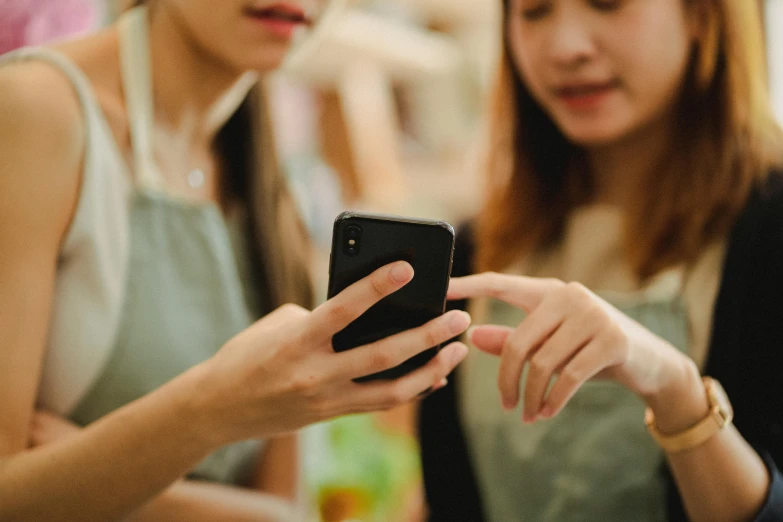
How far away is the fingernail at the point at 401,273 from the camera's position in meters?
0.42

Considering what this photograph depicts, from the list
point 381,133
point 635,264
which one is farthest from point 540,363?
point 381,133

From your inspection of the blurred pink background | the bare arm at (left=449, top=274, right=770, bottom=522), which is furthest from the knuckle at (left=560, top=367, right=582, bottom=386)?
the blurred pink background

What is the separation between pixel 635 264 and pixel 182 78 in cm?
61

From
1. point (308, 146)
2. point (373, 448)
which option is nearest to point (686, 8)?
point (373, 448)

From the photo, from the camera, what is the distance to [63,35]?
0.70m

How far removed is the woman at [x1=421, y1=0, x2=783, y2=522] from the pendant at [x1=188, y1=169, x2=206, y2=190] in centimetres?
37

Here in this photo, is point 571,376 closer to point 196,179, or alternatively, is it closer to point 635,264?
point 635,264

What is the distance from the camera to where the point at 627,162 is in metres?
0.87

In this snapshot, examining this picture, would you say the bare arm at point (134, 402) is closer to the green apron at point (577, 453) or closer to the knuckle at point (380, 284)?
the knuckle at point (380, 284)

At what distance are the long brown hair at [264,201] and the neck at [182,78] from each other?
3.3 inches

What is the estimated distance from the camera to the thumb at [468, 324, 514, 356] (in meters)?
0.54

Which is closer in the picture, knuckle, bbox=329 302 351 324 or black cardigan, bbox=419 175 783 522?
knuckle, bbox=329 302 351 324

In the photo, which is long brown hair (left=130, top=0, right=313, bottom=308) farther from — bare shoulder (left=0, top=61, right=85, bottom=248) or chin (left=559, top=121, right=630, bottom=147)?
chin (left=559, top=121, right=630, bottom=147)

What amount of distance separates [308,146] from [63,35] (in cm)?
100
